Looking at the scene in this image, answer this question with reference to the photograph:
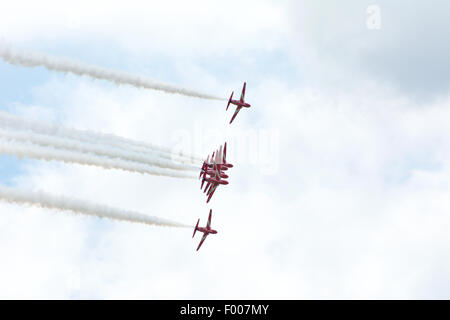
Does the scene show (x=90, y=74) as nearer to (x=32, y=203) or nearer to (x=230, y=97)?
(x=32, y=203)

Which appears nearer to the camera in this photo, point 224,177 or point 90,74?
point 90,74

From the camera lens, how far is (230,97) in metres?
80.2

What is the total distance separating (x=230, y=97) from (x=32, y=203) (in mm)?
39578

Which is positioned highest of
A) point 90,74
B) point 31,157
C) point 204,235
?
point 90,74

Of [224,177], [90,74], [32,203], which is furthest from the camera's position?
[224,177]

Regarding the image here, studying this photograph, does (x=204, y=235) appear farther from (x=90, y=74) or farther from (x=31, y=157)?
(x=31, y=157)
